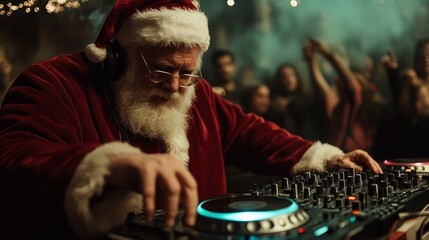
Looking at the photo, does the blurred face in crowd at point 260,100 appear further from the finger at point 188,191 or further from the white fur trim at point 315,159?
the finger at point 188,191

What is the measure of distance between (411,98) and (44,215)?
2.43m

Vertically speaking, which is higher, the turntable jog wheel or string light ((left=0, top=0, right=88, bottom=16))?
string light ((left=0, top=0, right=88, bottom=16))

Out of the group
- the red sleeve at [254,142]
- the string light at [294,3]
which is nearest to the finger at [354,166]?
the red sleeve at [254,142]

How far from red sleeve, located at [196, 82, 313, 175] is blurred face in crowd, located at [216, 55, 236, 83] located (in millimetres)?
1063

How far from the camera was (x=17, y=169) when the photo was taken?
2.72 feet

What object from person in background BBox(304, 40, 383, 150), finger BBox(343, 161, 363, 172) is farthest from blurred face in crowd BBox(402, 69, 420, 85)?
finger BBox(343, 161, 363, 172)

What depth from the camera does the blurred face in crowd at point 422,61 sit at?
101 inches

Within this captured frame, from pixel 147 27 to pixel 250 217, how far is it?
773mm

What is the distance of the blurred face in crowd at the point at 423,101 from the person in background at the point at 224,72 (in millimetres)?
1196

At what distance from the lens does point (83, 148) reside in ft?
2.57

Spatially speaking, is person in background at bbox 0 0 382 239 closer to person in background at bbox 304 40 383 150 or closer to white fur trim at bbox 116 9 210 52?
white fur trim at bbox 116 9 210 52

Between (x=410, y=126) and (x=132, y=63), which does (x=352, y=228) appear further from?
(x=410, y=126)

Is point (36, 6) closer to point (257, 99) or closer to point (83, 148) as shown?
point (83, 148)

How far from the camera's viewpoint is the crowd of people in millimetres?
2594
